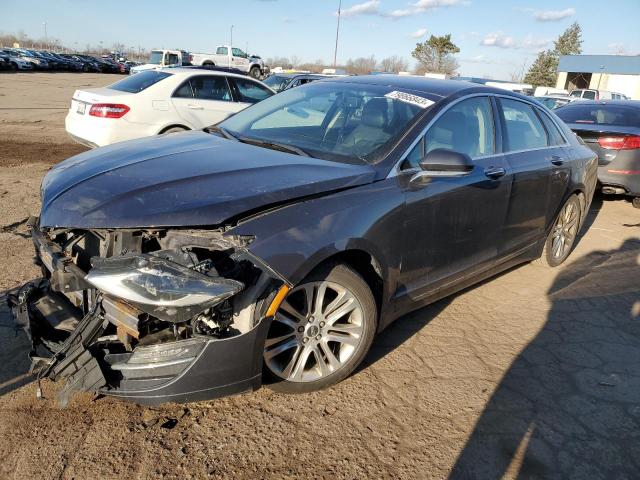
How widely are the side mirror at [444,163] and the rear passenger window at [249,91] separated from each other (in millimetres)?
6861

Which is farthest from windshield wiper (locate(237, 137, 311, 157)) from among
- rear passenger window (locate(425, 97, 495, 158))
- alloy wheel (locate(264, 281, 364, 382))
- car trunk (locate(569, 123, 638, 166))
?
car trunk (locate(569, 123, 638, 166))

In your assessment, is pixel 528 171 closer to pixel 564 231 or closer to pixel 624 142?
pixel 564 231

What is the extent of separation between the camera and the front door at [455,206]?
3.12m

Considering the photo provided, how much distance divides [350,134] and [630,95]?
186 feet

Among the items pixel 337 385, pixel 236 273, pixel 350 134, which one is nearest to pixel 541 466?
pixel 337 385

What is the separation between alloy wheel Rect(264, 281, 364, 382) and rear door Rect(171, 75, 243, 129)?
5783 millimetres

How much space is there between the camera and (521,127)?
167 inches

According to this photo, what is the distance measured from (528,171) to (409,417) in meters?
2.31

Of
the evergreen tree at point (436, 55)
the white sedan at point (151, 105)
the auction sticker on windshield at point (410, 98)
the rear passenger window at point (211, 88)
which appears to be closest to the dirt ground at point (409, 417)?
the auction sticker on windshield at point (410, 98)

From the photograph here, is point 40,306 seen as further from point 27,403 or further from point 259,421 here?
point 259,421

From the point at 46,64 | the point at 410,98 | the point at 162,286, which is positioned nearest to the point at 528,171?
the point at 410,98

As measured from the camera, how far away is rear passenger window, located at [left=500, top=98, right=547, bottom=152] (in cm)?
403

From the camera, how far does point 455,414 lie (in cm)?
283

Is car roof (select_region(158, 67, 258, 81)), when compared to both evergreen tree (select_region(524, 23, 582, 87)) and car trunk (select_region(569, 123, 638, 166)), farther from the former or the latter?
evergreen tree (select_region(524, 23, 582, 87))
